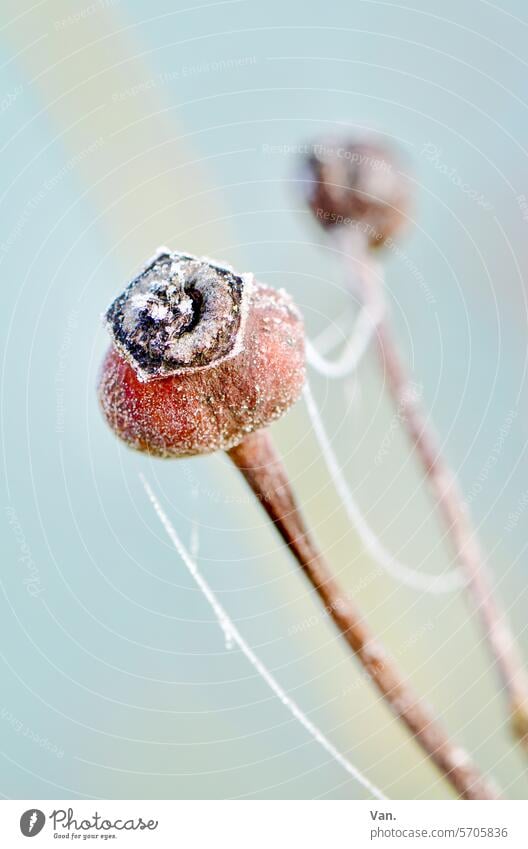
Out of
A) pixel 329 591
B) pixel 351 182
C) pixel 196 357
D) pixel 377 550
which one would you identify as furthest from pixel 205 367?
pixel 377 550

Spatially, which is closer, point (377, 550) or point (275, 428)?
point (275, 428)

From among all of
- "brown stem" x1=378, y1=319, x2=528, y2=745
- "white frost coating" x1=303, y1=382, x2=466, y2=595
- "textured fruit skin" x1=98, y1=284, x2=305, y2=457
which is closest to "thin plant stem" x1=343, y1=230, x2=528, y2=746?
"brown stem" x1=378, y1=319, x2=528, y2=745

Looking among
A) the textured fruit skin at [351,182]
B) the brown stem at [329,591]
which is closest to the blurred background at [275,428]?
the textured fruit skin at [351,182]

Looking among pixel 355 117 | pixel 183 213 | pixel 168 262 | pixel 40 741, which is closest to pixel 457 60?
pixel 355 117

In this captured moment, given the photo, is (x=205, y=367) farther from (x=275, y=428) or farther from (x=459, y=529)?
(x=275, y=428)

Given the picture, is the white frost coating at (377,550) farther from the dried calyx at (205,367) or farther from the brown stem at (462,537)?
the dried calyx at (205,367)
